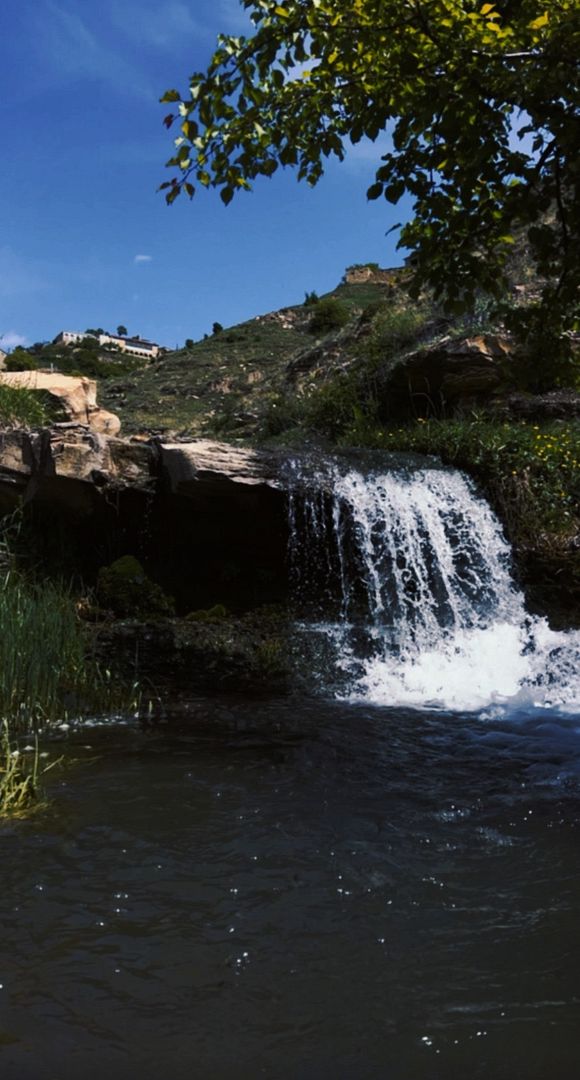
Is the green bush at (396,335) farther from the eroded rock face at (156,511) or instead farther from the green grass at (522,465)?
the eroded rock face at (156,511)

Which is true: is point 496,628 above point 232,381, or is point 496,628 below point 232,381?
below

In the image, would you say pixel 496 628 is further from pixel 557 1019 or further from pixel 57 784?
pixel 557 1019

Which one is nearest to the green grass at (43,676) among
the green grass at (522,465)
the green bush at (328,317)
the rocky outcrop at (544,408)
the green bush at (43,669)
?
the green bush at (43,669)

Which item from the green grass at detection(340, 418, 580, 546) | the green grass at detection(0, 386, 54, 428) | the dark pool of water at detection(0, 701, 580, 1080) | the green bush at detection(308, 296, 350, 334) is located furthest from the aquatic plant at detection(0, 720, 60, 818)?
the green bush at detection(308, 296, 350, 334)

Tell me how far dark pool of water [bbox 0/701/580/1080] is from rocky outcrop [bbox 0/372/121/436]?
836 centimetres

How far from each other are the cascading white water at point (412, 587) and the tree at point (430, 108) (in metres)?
4.07

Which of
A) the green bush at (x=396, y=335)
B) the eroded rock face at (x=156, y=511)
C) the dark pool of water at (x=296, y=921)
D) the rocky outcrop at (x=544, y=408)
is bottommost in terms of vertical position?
the dark pool of water at (x=296, y=921)

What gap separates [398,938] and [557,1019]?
66 centimetres

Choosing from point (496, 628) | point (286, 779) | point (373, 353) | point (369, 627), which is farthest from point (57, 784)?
point (373, 353)

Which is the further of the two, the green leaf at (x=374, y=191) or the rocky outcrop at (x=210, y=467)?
the rocky outcrop at (x=210, y=467)

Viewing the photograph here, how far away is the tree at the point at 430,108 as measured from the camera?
442cm

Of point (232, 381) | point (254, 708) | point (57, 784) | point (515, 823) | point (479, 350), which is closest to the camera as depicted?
point (515, 823)

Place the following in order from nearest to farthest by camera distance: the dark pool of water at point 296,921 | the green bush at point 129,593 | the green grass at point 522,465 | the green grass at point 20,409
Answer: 1. the dark pool of water at point 296,921
2. the green bush at point 129,593
3. the green grass at point 522,465
4. the green grass at point 20,409

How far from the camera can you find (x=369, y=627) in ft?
29.7
